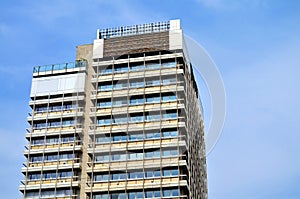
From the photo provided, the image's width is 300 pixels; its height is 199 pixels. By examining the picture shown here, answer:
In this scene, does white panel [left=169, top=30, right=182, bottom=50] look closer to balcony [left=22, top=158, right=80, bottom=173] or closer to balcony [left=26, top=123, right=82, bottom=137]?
balcony [left=26, top=123, right=82, bottom=137]

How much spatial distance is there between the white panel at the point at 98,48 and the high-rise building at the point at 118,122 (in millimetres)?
43

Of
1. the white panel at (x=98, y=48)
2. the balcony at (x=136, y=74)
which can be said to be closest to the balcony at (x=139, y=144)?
the balcony at (x=136, y=74)

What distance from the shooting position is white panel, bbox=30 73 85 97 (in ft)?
227

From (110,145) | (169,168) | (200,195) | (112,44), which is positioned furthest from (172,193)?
(112,44)

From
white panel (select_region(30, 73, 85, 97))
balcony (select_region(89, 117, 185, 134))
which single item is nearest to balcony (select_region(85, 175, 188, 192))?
balcony (select_region(89, 117, 185, 134))

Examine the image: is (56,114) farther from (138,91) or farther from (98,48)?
(138,91)

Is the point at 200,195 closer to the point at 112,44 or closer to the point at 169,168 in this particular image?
the point at 169,168

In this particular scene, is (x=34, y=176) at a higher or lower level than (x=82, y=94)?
lower

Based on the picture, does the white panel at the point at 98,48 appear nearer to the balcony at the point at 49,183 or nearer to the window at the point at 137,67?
the window at the point at 137,67

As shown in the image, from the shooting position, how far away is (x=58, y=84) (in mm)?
69875

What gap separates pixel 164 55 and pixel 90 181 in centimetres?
1960

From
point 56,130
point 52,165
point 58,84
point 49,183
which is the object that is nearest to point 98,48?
point 58,84

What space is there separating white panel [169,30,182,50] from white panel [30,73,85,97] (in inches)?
526

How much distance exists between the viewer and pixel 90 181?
62.2m
